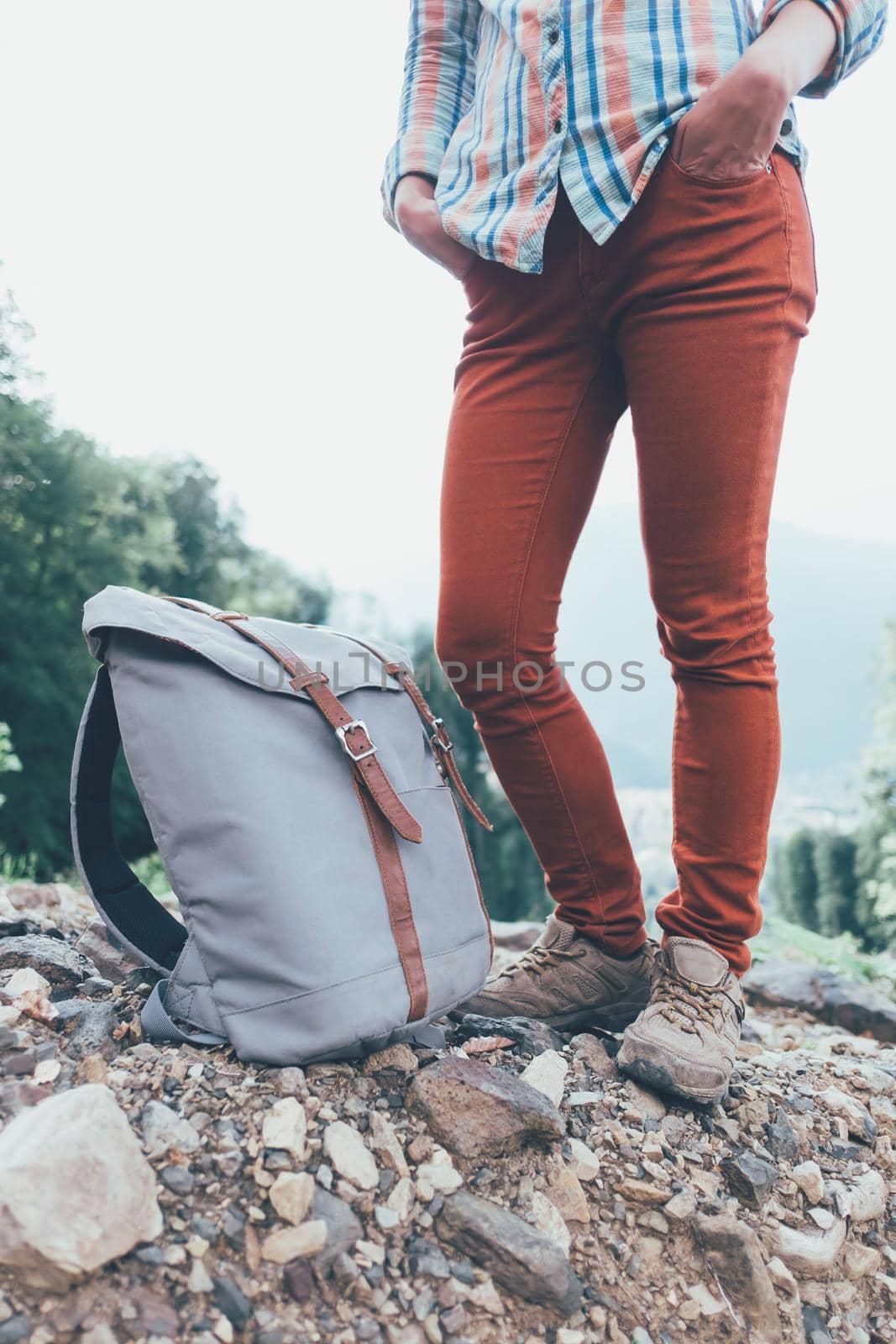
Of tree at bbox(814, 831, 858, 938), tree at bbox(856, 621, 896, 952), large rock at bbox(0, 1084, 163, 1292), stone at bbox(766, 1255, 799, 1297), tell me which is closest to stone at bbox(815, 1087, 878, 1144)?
stone at bbox(766, 1255, 799, 1297)

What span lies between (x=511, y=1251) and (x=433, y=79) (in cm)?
234

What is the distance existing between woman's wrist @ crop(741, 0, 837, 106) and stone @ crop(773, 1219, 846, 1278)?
73.4 inches

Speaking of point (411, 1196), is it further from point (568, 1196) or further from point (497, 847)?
point (497, 847)

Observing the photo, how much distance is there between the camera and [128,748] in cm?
148

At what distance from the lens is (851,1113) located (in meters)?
1.85

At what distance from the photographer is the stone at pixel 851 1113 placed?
1812 mm

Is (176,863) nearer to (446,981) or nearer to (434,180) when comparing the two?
(446,981)

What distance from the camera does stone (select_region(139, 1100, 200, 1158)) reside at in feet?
4.14

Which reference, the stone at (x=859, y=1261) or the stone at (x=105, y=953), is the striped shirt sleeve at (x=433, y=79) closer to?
the stone at (x=105, y=953)

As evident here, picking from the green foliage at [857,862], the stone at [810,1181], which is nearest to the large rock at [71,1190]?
the stone at [810,1181]

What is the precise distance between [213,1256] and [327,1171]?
0.20 m

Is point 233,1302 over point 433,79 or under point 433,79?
under

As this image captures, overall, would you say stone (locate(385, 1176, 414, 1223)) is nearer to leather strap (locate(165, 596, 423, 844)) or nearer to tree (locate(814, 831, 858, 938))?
leather strap (locate(165, 596, 423, 844))

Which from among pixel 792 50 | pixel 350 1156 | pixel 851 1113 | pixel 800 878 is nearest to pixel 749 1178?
pixel 851 1113
